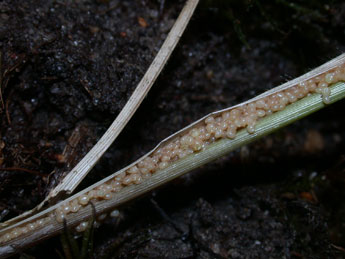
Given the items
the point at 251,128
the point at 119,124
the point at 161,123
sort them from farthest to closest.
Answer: the point at 161,123 → the point at 119,124 → the point at 251,128

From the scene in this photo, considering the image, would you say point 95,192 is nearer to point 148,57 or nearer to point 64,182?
point 64,182

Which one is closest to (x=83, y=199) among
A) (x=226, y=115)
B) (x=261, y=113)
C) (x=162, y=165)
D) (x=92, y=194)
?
(x=92, y=194)

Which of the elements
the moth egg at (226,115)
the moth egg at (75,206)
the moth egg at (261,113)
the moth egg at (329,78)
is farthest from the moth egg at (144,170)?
the moth egg at (329,78)

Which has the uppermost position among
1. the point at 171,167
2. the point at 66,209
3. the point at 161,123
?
the point at 171,167

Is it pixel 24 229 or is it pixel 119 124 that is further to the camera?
pixel 119 124

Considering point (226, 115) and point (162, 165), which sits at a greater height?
point (226, 115)

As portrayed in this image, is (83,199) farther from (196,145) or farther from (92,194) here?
(196,145)

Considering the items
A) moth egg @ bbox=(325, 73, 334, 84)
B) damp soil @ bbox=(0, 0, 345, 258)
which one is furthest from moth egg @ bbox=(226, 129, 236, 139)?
damp soil @ bbox=(0, 0, 345, 258)
